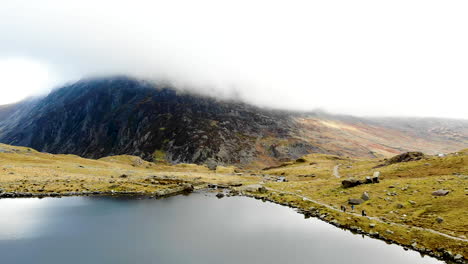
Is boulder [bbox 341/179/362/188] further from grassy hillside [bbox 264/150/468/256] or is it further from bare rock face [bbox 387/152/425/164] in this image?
bare rock face [bbox 387/152/425/164]

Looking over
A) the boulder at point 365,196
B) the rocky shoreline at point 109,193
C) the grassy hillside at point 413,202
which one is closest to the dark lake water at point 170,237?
the grassy hillside at point 413,202

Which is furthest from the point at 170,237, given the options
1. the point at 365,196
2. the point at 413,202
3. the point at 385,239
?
the point at 413,202

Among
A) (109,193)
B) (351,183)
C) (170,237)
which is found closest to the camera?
(170,237)

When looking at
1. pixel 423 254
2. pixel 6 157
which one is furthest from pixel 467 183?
pixel 6 157

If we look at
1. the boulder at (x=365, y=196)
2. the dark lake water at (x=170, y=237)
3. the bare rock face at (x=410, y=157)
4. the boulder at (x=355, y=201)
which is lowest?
the dark lake water at (x=170, y=237)

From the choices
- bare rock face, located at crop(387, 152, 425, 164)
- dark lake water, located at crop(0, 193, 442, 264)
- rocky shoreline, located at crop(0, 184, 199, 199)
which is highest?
bare rock face, located at crop(387, 152, 425, 164)

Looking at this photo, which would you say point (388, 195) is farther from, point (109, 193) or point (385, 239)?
point (109, 193)

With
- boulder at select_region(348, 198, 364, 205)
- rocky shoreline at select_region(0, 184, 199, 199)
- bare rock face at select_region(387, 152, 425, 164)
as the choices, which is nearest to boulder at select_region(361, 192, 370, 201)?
boulder at select_region(348, 198, 364, 205)

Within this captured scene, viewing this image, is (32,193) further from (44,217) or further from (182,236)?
(182,236)

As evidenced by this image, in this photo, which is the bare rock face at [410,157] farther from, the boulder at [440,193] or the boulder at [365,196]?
the boulder at [440,193]
